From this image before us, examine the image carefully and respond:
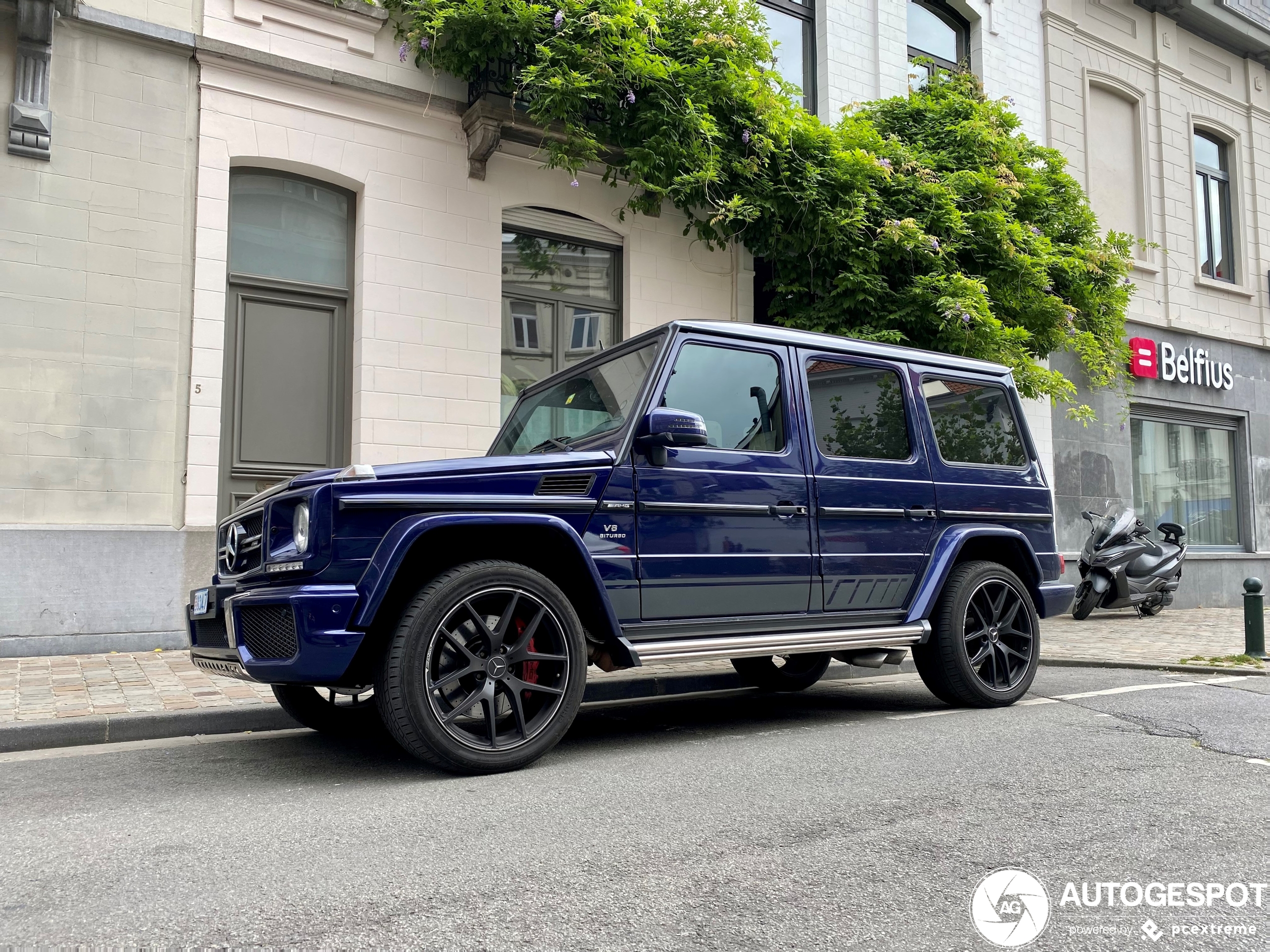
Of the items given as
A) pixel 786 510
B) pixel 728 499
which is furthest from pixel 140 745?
pixel 786 510

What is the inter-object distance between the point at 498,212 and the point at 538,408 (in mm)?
5467

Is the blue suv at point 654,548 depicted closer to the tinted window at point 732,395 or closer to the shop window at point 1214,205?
the tinted window at point 732,395

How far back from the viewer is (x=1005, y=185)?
11.6 m

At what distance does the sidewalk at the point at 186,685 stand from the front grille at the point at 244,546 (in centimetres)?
119

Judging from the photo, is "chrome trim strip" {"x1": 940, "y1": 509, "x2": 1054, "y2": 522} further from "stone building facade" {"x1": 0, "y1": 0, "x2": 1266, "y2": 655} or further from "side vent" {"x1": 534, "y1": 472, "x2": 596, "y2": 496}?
"stone building facade" {"x1": 0, "y1": 0, "x2": 1266, "y2": 655}

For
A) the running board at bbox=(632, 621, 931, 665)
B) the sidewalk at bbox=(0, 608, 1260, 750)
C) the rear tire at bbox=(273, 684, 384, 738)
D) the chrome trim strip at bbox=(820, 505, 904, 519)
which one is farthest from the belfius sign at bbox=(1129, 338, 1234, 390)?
the rear tire at bbox=(273, 684, 384, 738)

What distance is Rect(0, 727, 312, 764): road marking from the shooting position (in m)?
5.13

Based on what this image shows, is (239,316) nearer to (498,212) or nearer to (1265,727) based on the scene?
(498,212)

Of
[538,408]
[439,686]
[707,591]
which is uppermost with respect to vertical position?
[538,408]

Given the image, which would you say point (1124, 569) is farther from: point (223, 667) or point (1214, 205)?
point (223, 667)

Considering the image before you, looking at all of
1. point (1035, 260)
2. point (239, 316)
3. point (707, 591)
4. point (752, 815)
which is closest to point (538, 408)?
point (707, 591)

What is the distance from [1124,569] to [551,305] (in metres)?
7.83

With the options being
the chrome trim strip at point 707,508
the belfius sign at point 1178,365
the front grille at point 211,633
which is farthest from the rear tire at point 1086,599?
the front grille at point 211,633

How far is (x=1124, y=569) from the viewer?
12.9m
